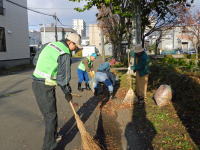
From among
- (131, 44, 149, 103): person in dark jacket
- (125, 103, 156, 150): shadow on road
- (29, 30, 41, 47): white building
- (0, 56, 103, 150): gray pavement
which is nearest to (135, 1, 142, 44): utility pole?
(131, 44, 149, 103): person in dark jacket

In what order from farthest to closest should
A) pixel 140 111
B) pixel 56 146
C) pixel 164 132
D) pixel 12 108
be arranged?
1. pixel 12 108
2. pixel 140 111
3. pixel 164 132
4. pixel 56 146

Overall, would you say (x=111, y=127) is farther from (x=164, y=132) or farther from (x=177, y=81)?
(x=177, y=81)

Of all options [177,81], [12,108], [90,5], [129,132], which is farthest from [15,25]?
[129,132]

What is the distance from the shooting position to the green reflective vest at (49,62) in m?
3.54

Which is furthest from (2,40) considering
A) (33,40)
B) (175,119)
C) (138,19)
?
(33,40)

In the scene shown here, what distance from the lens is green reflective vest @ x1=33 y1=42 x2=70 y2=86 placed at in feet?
11.6

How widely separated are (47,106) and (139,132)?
84.4 inches

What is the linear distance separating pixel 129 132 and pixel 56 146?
1.61 metres

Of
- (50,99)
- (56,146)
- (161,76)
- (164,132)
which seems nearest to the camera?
(50,99)

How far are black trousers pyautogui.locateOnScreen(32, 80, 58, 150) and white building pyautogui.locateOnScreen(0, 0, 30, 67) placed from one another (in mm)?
17309

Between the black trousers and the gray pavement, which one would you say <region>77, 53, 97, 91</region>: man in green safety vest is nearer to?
the gray pavement

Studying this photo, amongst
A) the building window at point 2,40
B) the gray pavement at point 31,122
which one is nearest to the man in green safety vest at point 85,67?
the gray pavement at point 31,122

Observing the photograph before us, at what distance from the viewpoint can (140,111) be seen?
21.0 ft

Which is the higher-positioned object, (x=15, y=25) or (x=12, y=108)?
(x=15, y=25)
